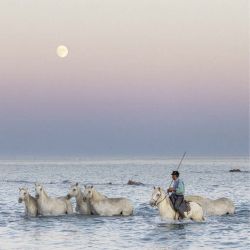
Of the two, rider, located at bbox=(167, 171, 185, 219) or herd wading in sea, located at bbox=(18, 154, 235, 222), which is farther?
herd wading in sea, located at bbox=(18, 154, 235, 222)

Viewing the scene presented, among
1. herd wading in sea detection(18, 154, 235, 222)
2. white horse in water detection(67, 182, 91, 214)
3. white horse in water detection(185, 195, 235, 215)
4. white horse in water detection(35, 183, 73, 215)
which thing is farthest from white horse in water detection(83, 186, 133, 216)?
white horse in water detection(185, 195, 235, 215)

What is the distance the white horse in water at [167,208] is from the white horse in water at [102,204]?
4.07 meters

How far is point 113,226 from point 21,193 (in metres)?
5.15

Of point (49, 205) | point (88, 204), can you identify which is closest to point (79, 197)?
point (88, 204)

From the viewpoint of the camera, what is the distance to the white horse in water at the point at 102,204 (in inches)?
1260

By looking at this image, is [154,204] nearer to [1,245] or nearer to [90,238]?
[90,238]

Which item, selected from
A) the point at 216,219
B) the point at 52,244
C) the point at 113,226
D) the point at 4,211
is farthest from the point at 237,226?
the point at 4,211

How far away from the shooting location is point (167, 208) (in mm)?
28469

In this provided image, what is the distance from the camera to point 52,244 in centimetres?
2406

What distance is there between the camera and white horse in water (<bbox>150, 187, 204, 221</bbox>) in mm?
28000

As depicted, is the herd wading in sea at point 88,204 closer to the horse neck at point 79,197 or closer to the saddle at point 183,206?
the horse neck at point 79,197

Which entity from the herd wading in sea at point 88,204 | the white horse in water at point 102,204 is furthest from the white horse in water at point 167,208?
the white horse in water at point 102,204

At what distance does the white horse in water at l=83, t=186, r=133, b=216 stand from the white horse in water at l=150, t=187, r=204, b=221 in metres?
4.07

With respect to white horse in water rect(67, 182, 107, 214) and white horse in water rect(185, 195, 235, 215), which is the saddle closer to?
white horse in water rect(185, 195, 235, 215)
